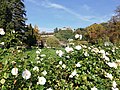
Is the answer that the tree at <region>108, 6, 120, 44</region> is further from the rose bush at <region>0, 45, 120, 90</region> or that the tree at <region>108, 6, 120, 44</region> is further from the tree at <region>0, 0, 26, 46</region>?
the rose bush at <region>0, 45, 120, 90</region>

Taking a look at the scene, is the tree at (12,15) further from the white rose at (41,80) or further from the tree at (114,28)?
the white rose at (41,80)

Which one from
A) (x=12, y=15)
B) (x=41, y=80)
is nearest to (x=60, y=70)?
(x=41, y=80)

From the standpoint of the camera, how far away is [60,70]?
3750mm

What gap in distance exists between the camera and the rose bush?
121 inches

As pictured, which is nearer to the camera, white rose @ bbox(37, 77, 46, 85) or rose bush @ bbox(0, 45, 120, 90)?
rose bush @ bbox(0, 45, 120, 90)

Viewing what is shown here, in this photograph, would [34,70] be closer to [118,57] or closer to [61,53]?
[61,53]

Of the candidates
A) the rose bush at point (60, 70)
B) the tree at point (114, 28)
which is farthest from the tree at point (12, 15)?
the rose bush at point (60, 70)

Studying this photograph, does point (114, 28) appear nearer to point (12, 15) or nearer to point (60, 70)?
point (12, 15)

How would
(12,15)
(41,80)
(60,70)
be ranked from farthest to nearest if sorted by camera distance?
(12,15) < (60,70) < (41,80)

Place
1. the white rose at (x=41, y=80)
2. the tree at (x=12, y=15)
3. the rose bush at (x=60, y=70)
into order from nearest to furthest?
the rose bush at (x=60, y=70) → the white rose at (x=41, y=80) → the tree at (x=12, y=15)

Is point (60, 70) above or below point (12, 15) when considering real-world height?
below

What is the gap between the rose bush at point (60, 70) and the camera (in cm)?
306

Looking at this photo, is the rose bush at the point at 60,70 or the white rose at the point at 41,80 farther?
the white rose at the point at 41,80

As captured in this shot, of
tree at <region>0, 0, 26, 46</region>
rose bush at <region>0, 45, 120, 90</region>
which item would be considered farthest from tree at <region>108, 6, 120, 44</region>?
rose bush at <region>0, 45, 120, 90</region>
